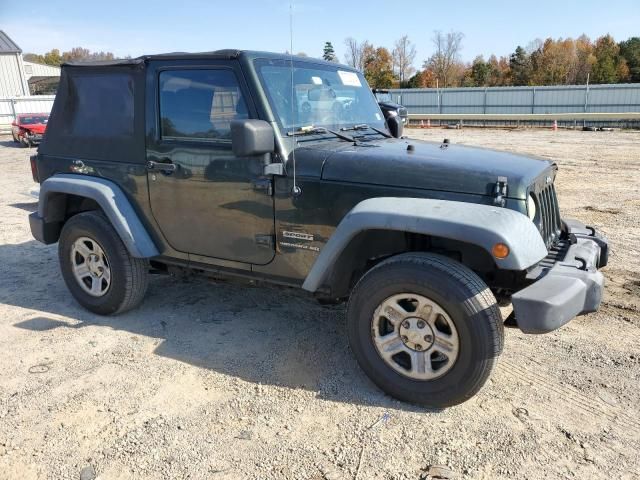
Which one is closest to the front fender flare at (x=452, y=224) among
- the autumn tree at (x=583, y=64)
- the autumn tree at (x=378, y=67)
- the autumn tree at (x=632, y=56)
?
the autumn tree at (x=378, y=67)

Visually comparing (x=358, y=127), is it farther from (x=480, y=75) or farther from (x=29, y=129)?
(x=480, y=75)

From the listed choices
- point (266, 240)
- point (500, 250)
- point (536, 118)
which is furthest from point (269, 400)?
point (536, 118)

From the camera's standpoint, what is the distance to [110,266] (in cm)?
438

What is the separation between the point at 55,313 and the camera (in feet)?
15.4

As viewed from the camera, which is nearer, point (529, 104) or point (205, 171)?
point (205, 171)

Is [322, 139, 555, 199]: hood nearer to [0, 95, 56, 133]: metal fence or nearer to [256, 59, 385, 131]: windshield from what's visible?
[256, 59, 385, 131]: windshield

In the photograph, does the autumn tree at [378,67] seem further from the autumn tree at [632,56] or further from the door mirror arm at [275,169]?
the door mirror arm at [275,169]

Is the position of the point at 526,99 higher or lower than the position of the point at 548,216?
higher

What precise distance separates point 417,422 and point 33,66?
205 feet

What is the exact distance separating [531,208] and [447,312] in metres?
0.81

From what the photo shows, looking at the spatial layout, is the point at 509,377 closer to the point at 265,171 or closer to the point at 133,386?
the point at 265,171

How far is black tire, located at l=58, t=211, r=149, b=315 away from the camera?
14.2 ft

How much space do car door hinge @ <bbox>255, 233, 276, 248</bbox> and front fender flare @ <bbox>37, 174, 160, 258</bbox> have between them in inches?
40.8

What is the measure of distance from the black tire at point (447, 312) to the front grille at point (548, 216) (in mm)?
701
